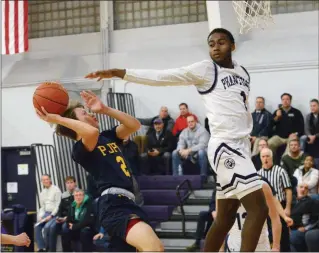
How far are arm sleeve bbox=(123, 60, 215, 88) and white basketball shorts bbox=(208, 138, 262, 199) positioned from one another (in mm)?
509

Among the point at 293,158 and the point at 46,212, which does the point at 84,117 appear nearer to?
the point at 293,158

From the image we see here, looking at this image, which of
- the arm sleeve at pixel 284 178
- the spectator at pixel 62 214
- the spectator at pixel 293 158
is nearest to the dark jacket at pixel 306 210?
the arm sleeve at pixel 284 178

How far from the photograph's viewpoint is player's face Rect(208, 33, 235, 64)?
515 centimetres

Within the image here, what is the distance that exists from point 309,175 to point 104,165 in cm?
679

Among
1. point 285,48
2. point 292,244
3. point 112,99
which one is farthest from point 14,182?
point 292,244

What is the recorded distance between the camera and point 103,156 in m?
4.76

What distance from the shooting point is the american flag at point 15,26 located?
49.3 feet

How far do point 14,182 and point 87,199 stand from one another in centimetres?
520

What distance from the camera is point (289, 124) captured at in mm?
12945

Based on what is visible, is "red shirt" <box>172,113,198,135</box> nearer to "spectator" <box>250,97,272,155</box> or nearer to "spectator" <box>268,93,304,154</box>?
"spectator" <box>250,97,272,155</box>

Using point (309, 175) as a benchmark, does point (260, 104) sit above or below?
above

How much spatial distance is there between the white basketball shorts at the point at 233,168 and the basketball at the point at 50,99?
4.14 ft

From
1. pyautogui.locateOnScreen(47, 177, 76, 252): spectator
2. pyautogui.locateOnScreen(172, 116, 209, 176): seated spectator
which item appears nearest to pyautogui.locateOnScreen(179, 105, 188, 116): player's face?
pyautogui.locateOnScreen(172, 116, 209, 176): seated spectator

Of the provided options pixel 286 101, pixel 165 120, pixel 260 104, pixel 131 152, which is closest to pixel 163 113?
pixel 165 120
